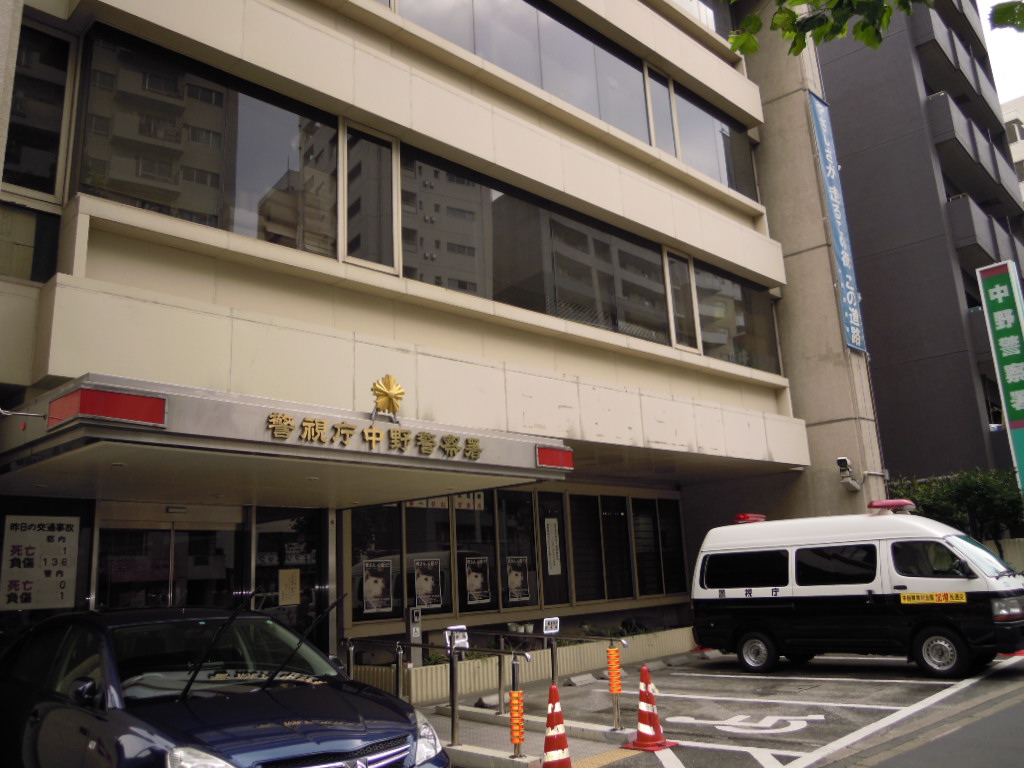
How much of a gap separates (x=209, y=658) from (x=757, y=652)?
10.6 meters

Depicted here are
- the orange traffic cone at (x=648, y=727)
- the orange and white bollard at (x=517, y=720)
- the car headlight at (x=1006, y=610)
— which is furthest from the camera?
the car headlight at (x=1006, y=610)

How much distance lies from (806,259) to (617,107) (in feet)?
22.0

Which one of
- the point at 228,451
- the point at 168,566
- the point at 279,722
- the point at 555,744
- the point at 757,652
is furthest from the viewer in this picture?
the point at 757,652

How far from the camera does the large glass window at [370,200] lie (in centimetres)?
1178

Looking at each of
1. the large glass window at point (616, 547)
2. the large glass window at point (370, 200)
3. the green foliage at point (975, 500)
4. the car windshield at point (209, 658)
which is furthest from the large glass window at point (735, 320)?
the car windshield at point (209, 658)

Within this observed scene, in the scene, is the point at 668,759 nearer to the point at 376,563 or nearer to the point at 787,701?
the point at 787,701

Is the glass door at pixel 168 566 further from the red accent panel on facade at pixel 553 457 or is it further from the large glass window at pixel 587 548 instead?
the large glass window at pixel 587 548

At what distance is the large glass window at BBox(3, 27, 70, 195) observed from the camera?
9.16 m

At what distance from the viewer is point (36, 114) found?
9375mm

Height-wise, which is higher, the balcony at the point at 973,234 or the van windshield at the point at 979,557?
the balcony at the point at 973,234

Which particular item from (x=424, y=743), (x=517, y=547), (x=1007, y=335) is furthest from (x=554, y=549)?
(x=1007, y=335)

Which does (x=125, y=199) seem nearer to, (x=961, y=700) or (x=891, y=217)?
(x=961, y=700)

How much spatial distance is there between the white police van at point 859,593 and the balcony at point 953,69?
59.8ft

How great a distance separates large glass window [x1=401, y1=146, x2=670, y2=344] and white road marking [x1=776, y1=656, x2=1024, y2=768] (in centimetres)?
783
